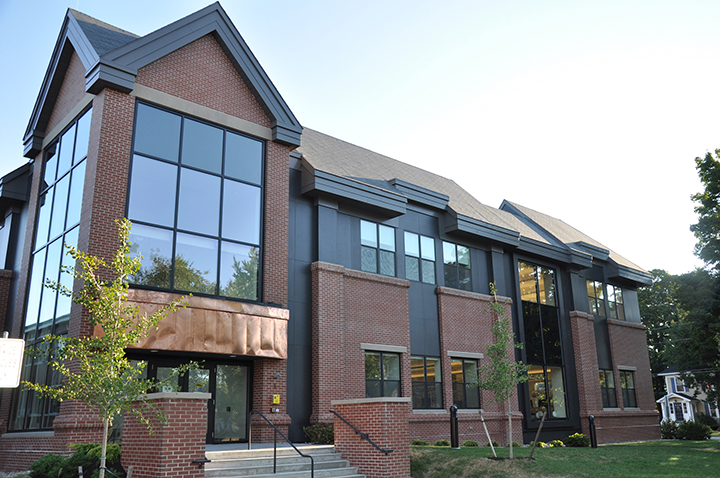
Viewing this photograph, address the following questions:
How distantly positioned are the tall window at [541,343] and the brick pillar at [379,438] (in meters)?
14.7

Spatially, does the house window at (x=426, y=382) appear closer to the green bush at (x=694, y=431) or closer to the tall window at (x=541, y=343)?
the tall window at (x=541, y=343)

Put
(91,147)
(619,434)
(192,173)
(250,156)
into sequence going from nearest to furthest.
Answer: (91,147) < (192,173) < (250,156) < (619,434)

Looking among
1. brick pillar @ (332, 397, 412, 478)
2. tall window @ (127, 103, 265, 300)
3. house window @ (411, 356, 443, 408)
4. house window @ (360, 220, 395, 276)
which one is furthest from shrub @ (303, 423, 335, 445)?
house window @ (360, 220, 395, 276)

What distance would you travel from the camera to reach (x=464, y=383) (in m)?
25.2

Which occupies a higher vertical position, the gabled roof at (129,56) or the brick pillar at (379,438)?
the gabled roof at (129,56)

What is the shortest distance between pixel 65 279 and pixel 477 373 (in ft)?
55.1

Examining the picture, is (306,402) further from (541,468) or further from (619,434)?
(619,434)

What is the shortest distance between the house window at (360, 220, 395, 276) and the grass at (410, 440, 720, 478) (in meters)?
7.46

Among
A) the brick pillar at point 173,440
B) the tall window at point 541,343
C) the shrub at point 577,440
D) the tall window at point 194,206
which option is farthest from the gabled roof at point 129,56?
the shrub at point 577,440

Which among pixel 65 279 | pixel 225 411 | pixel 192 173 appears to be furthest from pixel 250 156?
pixel 225 411

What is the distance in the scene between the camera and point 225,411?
58.3ft

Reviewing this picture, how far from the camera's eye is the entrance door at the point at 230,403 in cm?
1753

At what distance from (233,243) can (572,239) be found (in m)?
24.5

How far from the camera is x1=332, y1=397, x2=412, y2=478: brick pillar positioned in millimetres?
15000
